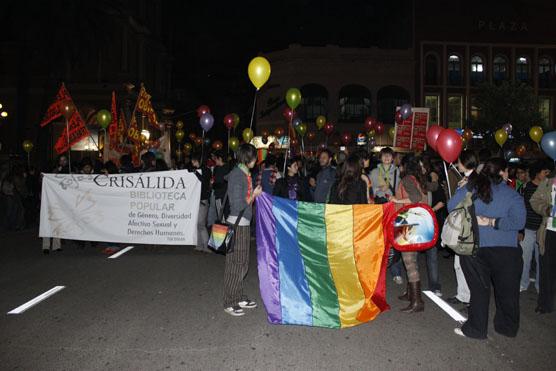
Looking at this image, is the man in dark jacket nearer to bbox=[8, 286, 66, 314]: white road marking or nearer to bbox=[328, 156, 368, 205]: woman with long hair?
bbox=[328, 156, 368, 205]: woman with long hair

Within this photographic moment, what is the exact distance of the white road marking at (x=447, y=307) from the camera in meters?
5.59

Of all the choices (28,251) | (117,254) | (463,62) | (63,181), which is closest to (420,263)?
(117,254)

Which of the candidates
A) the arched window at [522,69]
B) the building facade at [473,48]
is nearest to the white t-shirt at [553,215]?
the building facade at [473,48]

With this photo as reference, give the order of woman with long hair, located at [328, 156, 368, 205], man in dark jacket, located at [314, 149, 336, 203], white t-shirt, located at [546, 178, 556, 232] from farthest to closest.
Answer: man in dark jacket, located at [314, 149, 336, 203] → woman with long hair, located at [328, 156, 368, 205] → white t-shirt, located at [546, 178, 556, 232]

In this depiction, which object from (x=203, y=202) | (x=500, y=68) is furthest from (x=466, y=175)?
(x=500, y=68)

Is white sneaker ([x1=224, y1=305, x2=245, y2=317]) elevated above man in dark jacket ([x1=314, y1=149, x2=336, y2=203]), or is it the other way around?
man in dark jacket ([x1=314, y1=149, x2=336, y2=203])

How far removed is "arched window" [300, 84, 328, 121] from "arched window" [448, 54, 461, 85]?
10.3 m

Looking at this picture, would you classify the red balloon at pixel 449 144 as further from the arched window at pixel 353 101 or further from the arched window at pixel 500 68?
the arched window at pixel 500 68

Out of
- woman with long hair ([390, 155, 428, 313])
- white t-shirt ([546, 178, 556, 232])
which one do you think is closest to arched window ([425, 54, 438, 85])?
woman with long hair ([390, 155, 428, 313])

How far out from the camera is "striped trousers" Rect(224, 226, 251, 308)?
5.60 m

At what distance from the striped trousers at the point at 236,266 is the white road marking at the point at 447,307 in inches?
97.7

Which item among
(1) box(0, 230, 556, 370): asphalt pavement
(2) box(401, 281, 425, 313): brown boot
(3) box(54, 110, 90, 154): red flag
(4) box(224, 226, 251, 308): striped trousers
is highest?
(3) box(54, 110, 90, 154): red flag

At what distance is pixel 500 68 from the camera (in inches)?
1544

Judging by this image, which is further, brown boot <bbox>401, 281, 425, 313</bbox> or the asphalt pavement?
brown boot <bbox>401, 281, 425, 313</bbox>
